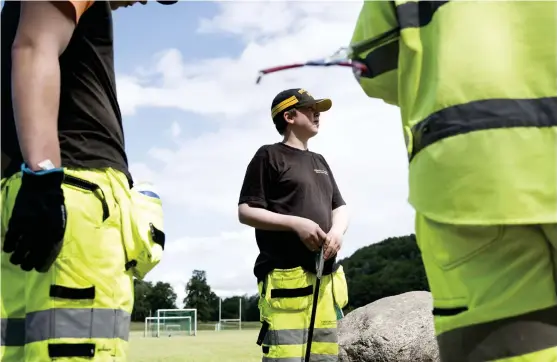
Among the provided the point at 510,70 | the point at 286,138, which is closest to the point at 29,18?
the point at 510,70

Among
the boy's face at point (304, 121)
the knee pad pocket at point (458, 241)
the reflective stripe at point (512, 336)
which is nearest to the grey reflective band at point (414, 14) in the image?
the knee pad pocket at point (458, 241)

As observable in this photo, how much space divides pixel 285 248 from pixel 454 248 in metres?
2.22

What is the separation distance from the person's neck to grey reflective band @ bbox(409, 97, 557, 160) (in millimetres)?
2598

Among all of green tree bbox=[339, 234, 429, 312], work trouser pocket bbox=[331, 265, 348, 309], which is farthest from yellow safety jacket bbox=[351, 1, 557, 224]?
green tree bbox=[339, 234, 429, 312]

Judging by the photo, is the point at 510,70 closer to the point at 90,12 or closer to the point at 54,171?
the point at 54,171

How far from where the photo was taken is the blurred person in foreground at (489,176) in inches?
59.4

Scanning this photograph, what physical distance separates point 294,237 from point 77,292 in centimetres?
188

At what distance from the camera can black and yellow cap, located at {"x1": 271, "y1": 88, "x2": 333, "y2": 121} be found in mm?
4184

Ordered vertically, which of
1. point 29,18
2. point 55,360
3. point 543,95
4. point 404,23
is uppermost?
point 29,18

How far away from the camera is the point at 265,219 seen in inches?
146

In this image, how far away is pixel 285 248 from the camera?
377cm

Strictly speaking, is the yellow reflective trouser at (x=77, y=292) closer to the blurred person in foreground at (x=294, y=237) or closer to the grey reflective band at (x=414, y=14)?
the grey reflective band at (x=414, y=14)

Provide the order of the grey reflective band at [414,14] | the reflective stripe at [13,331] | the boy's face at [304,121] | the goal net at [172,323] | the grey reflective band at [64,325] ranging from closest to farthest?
the grey reflective band at [414,14] < the grey reflective band at [64,325] < the reflective stripe at [13,331] < the boy's face at [304,121] < the goal net at [172,323]

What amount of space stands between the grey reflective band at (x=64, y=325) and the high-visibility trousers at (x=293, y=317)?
1.64 m
